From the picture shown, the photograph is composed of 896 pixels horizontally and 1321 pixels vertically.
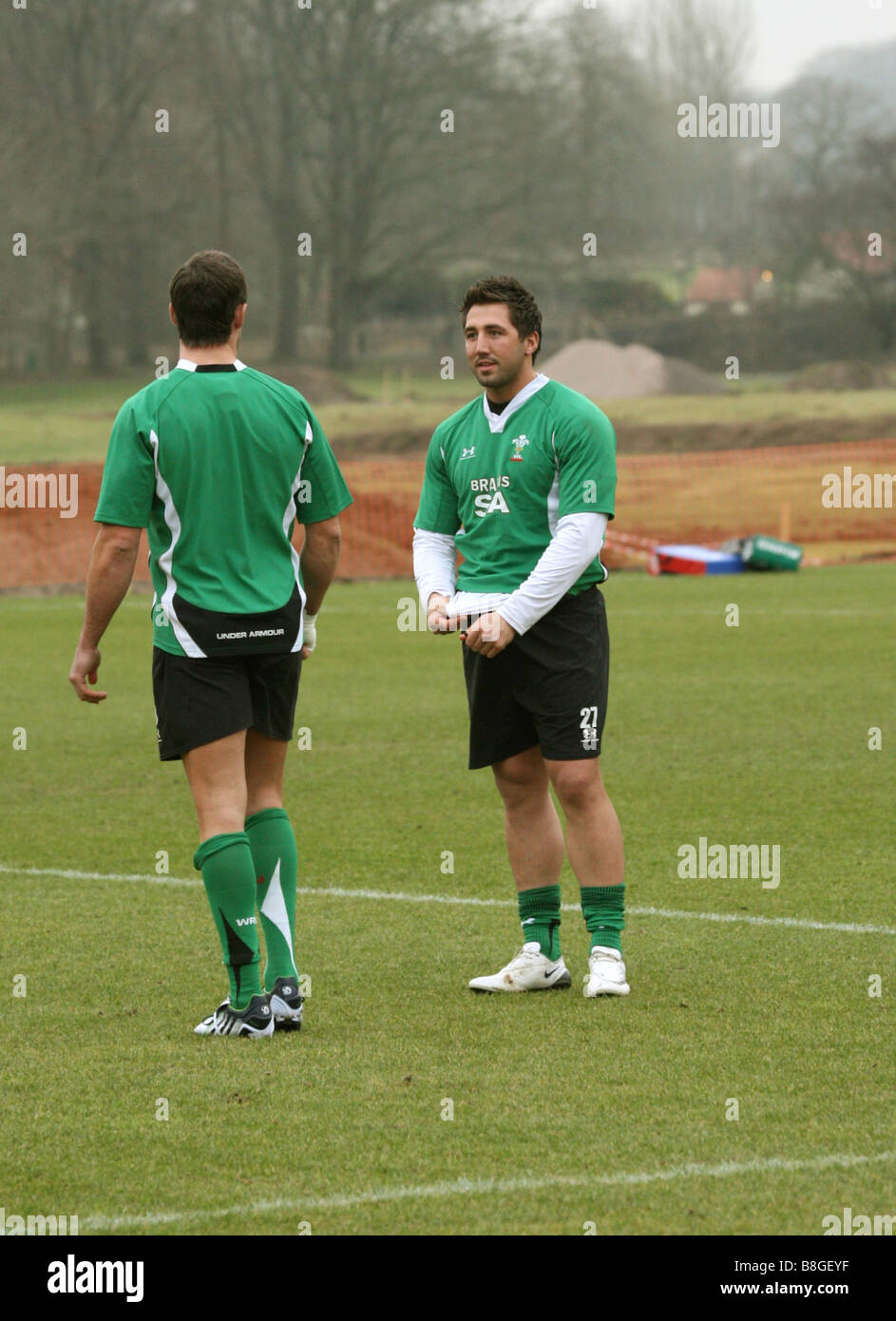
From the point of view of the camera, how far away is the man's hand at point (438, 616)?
546 cm

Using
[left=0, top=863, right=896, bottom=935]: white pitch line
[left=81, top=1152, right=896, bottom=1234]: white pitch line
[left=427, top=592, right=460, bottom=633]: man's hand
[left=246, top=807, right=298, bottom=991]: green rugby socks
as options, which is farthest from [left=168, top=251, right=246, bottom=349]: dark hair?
[left=0, top=863, right=896, bottom=935]: white pitch line

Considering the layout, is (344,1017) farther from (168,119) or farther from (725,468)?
(168,119)

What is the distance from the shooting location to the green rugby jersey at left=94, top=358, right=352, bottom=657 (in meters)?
4.89

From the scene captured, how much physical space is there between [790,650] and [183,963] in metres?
10.2

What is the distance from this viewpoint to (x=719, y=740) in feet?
36.0

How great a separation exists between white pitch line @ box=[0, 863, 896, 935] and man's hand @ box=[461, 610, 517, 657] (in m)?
1.73

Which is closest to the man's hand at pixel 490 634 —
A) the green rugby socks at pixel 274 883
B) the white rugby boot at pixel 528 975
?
the green rugby socks at pixel 274 883

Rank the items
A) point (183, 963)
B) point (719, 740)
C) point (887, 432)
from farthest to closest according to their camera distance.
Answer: point (887, 432)
point (719, 740)
point (183, 963)

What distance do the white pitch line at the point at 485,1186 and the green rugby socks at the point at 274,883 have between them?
1483 mm
